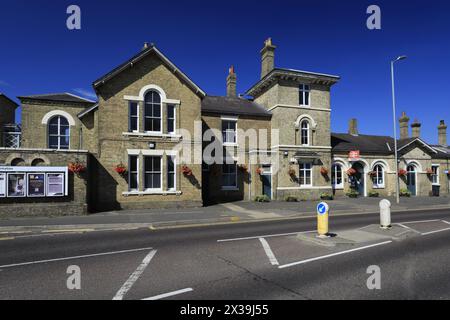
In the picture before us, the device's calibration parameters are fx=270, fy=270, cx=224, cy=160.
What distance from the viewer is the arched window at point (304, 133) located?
2241 centimetres

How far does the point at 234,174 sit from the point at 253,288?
16.6m

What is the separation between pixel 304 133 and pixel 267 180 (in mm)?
5048

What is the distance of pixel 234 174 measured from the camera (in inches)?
838

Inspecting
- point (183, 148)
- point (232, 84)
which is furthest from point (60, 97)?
point (232, 84)

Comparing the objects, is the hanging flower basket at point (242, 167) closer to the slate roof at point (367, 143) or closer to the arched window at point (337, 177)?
the arched window at point (337, 177)

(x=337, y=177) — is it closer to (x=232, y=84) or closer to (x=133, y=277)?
(x=232, y=84)

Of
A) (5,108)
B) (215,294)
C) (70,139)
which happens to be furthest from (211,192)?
(5,108)

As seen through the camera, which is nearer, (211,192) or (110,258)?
(110,258)

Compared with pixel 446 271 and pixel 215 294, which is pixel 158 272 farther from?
pixel 446 271

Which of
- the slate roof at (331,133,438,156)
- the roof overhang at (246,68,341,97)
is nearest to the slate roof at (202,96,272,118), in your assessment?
the roof overhang at (246,68,341,97)

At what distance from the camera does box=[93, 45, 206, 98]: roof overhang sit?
15784 millimetres

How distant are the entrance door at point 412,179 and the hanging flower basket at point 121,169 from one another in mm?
26125

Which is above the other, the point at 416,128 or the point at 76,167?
the point at 416,128

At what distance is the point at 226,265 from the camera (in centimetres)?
602
